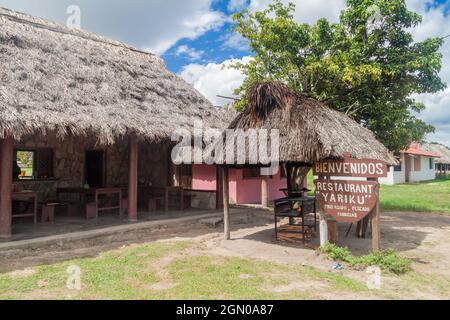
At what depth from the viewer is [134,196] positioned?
9.23m

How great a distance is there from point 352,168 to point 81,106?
6038 millimetres

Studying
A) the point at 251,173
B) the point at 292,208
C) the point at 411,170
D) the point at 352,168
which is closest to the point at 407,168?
the point at 411,170

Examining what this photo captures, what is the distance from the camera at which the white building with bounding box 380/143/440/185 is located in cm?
2645

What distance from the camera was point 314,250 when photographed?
700cm

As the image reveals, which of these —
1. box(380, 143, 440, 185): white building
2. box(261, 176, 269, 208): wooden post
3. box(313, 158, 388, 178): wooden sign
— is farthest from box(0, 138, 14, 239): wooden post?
box(380, 143, 440, 185): white building

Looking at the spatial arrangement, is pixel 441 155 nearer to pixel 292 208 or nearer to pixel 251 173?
pixel 251 173

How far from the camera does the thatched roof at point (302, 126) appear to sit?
653 centimetres

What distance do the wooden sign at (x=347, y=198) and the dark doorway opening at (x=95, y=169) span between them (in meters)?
8.00

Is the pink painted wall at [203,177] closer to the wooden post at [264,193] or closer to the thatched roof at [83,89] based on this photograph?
the wooden post at [264,193]

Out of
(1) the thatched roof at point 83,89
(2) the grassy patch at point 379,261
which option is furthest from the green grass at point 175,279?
(1) the thatched roof at point 83,89

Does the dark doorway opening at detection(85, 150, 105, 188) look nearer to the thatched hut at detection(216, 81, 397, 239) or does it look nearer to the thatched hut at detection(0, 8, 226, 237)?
the thatched hut at detection(0, 8, 226, 237)

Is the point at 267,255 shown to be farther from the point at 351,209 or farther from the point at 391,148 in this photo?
the point at 391,148

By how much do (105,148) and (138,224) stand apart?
13.8ft

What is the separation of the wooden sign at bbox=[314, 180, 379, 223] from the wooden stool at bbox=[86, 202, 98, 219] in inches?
243
